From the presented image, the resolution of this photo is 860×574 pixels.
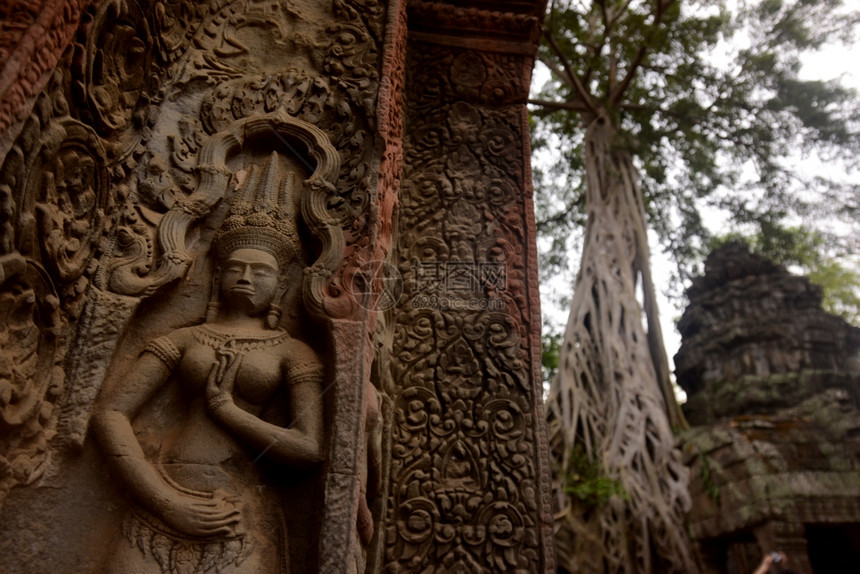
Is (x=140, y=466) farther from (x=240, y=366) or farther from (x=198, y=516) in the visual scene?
(x=240, y=366)

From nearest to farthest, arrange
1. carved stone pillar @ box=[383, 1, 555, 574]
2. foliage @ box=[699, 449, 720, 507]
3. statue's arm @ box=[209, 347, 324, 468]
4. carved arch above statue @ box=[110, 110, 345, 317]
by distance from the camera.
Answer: statue's arm @ box=[209, 347, 324, 468] < carved arch above statue @ box=[110, 110, 345, 317] < carved stone pillar @ box=[383, 1, 555, 574] < foliage @ box=[699, 449, 720, 507]

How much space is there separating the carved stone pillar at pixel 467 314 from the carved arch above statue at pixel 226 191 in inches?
28.0

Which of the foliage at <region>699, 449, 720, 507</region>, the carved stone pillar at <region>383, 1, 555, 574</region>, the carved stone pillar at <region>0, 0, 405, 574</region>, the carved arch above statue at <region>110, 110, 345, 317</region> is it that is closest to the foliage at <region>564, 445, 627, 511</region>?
the foliage at <region>699, 449, 720, 507</region>

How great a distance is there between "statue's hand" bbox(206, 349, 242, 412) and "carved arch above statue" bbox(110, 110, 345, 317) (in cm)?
35

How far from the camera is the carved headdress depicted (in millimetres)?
2430

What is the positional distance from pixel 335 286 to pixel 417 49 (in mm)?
2335

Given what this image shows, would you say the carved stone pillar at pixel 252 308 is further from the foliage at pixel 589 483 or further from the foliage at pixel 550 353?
the foliage at pixel 550 353

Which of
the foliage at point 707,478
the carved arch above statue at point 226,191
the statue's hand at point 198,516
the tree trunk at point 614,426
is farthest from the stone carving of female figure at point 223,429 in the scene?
the foliage at point 707,478

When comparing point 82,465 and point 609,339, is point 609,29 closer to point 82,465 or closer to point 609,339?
point 609,339

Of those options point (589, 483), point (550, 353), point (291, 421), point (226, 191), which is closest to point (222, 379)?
point (291, 421)

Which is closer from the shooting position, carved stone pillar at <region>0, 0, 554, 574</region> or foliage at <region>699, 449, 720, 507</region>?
carved stone pillar at <region>0, 0, 554, 574</region>

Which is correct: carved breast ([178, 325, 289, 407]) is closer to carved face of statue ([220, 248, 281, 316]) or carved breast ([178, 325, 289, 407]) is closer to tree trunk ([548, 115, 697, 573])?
carved face of statue ([220, 248, 281, 316])

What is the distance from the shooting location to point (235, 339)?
223 cm

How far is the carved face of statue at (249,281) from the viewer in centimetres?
231
